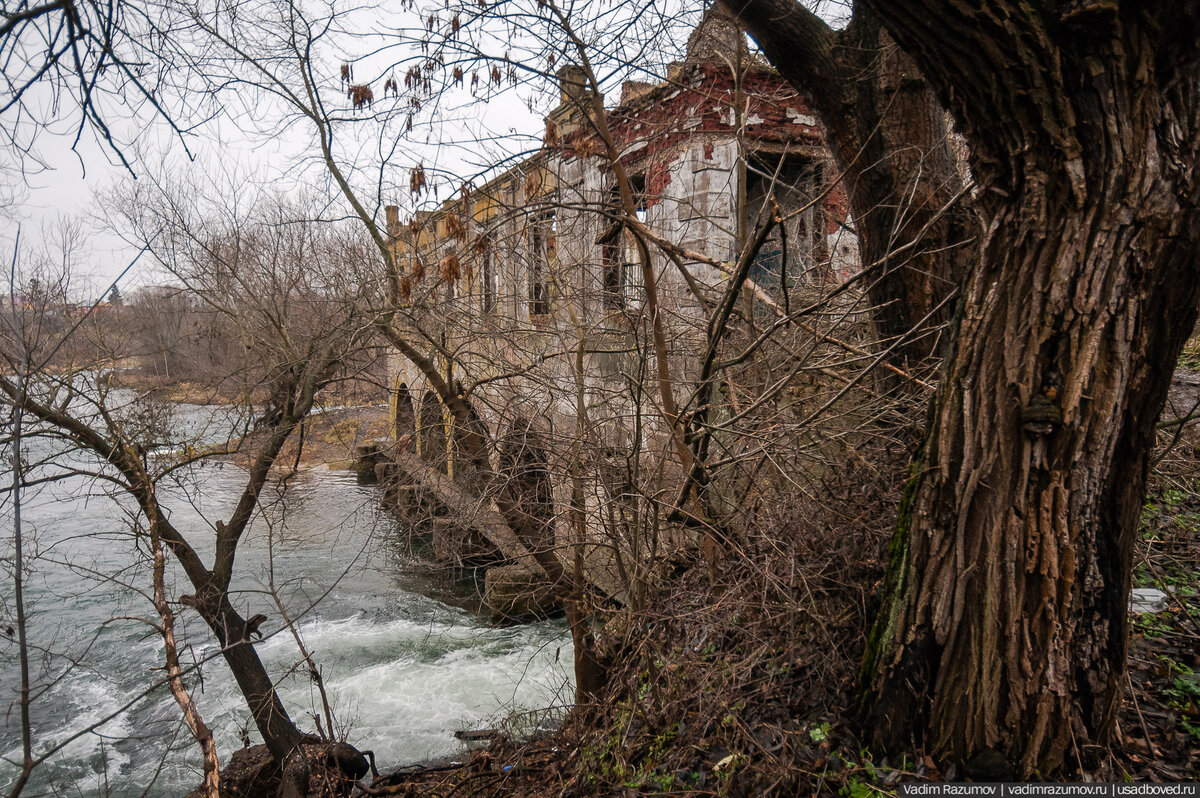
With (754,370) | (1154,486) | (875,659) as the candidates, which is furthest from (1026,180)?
(1154,486)

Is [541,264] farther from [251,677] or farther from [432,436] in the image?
[251,677]

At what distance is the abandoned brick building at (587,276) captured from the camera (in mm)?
4934

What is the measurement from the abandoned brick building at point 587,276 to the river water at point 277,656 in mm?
1801

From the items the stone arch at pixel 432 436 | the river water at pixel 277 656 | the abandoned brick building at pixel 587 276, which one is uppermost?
the abandoned brick building at pixel 587 276

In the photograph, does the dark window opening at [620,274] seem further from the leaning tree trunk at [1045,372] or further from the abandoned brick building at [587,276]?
the leaning tree trunk at [1045,372]

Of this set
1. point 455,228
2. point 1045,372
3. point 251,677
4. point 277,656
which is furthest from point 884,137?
point 277,656

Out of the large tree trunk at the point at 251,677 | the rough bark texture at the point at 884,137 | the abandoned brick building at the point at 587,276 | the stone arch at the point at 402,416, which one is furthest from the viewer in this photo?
the stone arch at the point at 402,416

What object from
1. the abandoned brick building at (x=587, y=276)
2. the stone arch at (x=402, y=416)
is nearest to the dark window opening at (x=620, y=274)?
the abandoned brick building at (x=587, y=276)

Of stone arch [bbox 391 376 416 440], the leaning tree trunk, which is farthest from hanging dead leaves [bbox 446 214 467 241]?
the leaning tree trunk

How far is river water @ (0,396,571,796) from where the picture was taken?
7.82 metres

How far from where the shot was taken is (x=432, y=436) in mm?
6535

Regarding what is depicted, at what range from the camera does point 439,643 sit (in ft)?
35.2

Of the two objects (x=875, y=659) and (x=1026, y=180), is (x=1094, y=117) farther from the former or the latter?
(x=875, y=659)

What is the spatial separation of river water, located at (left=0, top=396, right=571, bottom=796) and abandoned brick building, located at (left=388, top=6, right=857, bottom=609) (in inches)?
70.9
